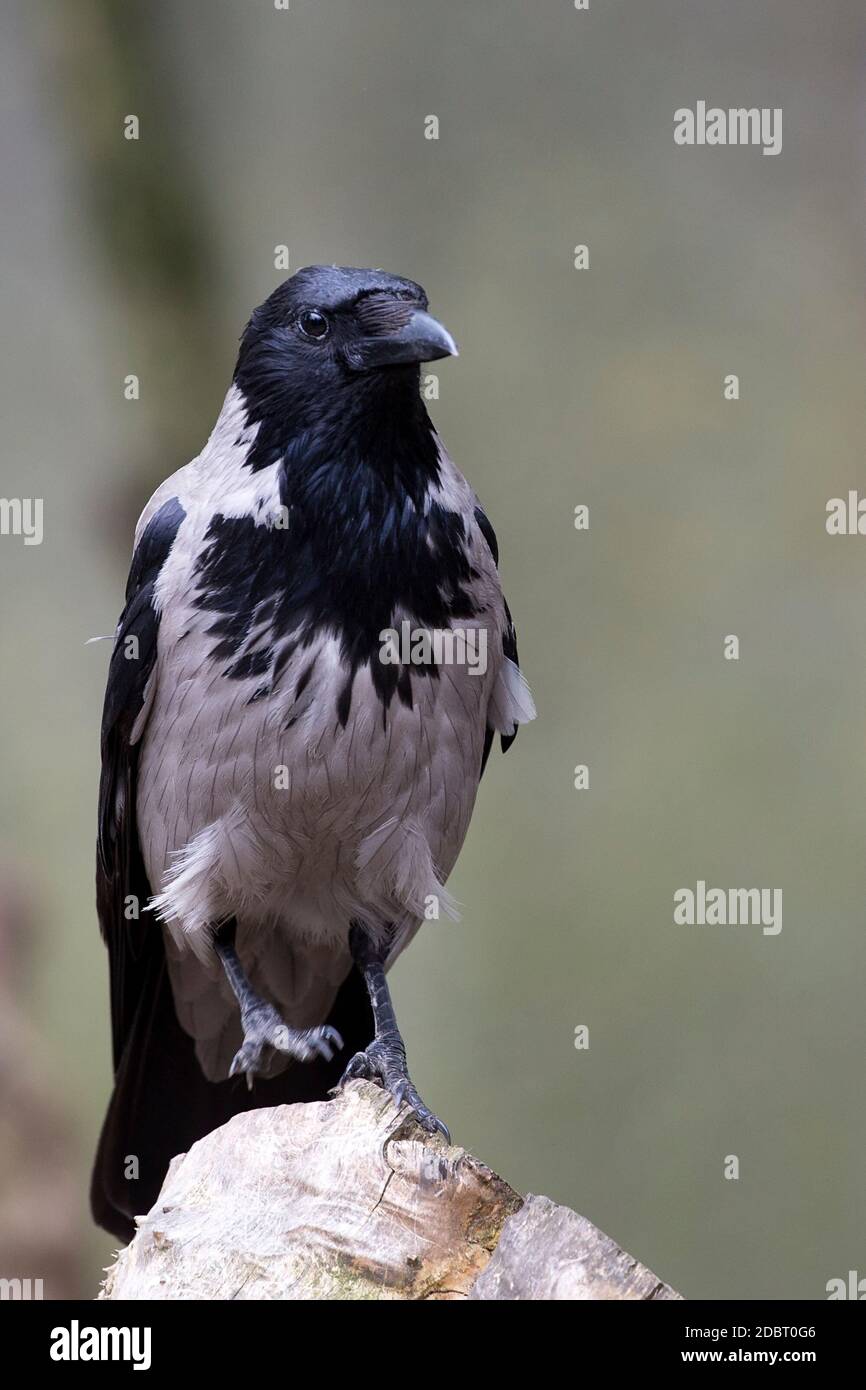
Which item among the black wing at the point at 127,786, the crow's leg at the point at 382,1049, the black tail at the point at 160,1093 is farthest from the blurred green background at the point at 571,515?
the crow's leg at the point at 382,1049

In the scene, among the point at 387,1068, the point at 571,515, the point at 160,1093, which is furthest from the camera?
the point at 571,515

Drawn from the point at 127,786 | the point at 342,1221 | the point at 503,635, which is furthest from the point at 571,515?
the point at 342,1221

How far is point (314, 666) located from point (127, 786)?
25.4 inches

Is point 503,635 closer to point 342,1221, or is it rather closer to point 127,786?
point 127,786

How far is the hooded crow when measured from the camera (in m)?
2.77

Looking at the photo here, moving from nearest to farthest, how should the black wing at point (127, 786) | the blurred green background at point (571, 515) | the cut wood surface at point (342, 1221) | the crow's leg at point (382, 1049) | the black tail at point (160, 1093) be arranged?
1. the cut wood surface at point (342, 1221)
2. the crow's leg at point (382, 1049)
3. the black wing at point (127, 786)
4. the black tail at point (160, 1093)
5. the blurred green background at point (571, 515)

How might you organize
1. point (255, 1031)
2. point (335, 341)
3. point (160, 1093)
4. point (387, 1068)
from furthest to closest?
point (160, 1093), point (255, 1031), point (387, 1068), point (335, 341)

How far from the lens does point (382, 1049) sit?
2.93 m

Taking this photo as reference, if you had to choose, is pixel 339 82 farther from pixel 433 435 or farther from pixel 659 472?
pixel 433 435

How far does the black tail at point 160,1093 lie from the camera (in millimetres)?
3438

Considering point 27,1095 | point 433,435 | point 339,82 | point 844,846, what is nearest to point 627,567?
point 844,846

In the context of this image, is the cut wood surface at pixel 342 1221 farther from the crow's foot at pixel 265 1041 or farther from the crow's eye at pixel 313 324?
the crow's eye at pixel 313 324

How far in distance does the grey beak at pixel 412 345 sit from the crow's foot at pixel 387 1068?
4.28 ft

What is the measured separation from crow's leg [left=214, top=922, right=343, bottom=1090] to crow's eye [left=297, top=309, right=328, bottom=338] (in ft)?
4.16
